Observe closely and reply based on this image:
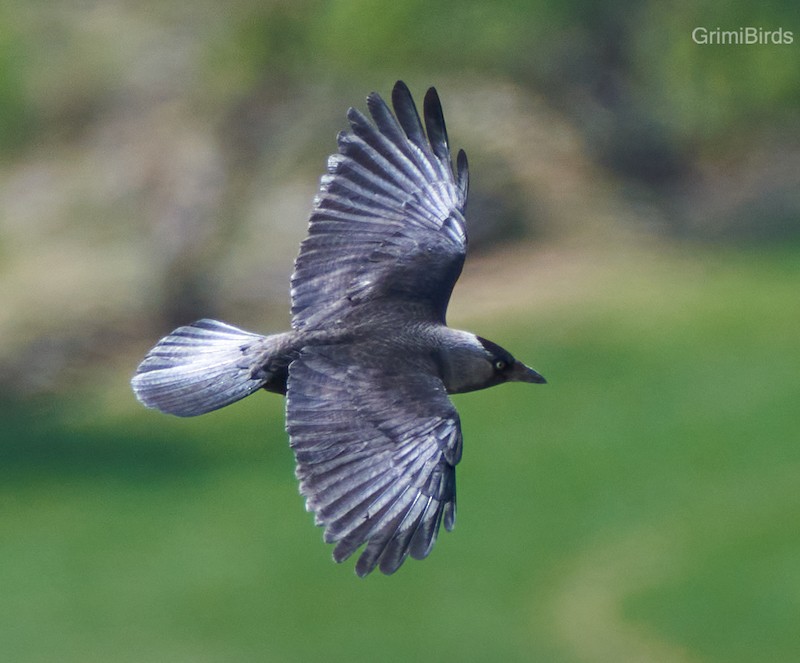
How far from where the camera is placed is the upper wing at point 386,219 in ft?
27.2

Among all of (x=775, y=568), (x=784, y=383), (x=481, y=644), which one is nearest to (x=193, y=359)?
(x=481, y=644)

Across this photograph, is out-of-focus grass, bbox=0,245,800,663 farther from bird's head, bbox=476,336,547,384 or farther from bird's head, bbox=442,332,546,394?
bird's head, bbox=442,332,546,394

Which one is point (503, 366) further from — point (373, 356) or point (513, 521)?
point (513, 521)

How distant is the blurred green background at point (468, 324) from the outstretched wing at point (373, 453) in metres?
11.3

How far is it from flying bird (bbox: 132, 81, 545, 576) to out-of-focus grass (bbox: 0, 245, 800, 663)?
1049cm

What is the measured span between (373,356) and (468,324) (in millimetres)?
15900

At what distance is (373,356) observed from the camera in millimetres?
7691

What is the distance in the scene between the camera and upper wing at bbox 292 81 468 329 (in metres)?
8.29

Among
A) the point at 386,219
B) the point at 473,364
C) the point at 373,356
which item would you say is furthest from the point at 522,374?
the point at 386,219

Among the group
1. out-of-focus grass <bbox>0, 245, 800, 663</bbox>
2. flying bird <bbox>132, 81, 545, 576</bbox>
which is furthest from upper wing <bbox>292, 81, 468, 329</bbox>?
out-of-focus grass <bbox>0, 245, 800, 663</bbox>

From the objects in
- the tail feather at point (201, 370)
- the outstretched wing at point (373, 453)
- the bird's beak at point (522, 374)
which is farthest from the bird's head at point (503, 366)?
the tail feather at point (201, 370)

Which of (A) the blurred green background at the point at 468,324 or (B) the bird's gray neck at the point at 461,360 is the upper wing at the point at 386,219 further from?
(A) the blurred green background at the point at 468,324

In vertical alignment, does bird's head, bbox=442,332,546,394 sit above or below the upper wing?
below

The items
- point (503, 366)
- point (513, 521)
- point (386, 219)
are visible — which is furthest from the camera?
point (513, 521)
